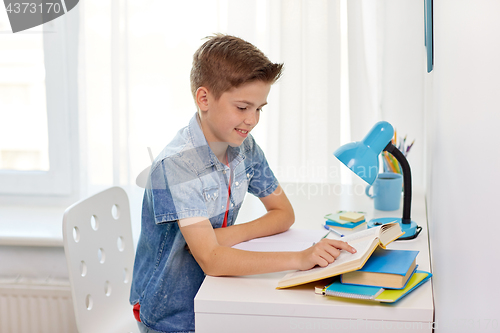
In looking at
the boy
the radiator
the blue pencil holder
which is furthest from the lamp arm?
the radiator

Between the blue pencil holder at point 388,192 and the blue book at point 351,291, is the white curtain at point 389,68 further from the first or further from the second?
the blue book at point 351,291

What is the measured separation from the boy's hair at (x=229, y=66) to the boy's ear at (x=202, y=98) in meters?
0.01

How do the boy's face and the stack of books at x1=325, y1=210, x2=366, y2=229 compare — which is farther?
the stack of books at x1=325, y1=210, x2=366, y2=229

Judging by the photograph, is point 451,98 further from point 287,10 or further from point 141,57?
point 141,57

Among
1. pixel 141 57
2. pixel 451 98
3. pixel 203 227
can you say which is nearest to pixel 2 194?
pixel 141 57

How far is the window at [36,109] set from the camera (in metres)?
1.73

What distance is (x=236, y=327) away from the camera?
0.71 meters

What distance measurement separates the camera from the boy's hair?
3.07 ft

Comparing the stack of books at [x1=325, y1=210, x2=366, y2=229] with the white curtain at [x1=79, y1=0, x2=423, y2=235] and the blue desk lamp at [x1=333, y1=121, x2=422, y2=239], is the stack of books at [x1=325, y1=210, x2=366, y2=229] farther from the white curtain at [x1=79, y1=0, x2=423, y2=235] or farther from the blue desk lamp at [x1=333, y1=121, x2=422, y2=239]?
the white curtain at [x1=79, y1=0, x2=423, y2=235]

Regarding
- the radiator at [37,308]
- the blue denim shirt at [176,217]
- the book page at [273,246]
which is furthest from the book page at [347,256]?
the radiator at [37,308]

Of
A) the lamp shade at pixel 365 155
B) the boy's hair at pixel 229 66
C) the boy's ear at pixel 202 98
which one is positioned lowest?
the lamp shade at pixel 365 155

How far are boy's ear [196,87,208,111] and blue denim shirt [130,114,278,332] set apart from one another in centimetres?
4

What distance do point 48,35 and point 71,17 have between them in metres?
0.13

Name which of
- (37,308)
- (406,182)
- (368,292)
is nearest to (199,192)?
(368,292)
